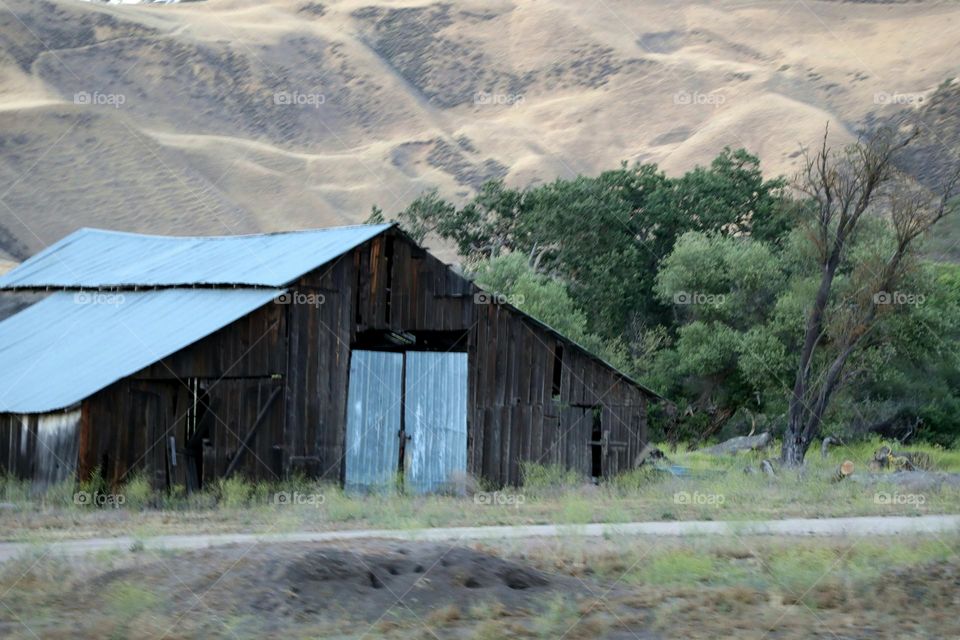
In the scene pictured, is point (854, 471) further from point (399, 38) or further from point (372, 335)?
point (399, 38)

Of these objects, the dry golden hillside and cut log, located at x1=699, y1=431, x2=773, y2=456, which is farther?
the dry golden hillside

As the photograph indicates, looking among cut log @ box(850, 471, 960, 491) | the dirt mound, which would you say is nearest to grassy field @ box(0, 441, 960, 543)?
cut log @ box(850, 471, 960, 491)

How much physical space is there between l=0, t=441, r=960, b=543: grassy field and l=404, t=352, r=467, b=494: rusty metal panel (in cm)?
99

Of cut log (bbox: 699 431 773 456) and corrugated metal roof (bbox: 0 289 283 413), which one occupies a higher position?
corrugated metal roof (bbox: 0 289 283 413)

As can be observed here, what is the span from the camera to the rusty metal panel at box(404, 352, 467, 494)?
86.4 ft

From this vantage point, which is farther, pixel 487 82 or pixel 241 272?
pixel 487 82

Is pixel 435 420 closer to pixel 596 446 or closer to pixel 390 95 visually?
pixel 596 446

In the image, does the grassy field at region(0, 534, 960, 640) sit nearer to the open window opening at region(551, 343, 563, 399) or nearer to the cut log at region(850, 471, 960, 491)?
the cut log at region(850, 471, 960, 491)

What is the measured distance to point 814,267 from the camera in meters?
43.1

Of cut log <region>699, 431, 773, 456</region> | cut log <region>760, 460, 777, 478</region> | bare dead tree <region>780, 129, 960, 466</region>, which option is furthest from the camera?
cut log <region>699, 431, 773, 456</region>

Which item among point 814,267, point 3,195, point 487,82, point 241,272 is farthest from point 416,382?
point 487,82

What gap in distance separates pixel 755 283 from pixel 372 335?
20.0 metres

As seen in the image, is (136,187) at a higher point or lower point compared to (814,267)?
higher

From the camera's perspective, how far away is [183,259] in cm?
2964
